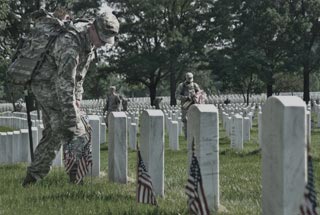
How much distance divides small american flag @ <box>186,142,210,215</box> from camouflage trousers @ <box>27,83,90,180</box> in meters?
2.58

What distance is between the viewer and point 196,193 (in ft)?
16.2

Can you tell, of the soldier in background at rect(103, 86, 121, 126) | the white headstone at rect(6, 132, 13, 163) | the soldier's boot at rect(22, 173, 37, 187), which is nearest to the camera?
the soldier's boot at rect(22, 173, 37, 187)

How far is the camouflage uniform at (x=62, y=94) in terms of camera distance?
7.14m

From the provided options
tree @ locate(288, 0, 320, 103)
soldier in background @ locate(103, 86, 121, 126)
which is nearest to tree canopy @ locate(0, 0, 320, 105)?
tree @ locate(288, 0, 320, 103)

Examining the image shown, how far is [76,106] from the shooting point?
7422 mm

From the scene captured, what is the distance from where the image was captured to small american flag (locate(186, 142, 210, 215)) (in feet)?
16.1

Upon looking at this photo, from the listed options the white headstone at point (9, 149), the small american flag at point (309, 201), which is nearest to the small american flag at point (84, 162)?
the small american flag at point (309, 201)

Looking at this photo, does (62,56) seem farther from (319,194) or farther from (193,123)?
(319,194)

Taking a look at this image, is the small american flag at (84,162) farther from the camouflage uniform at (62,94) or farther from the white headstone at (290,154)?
the white headstone at (290,154)

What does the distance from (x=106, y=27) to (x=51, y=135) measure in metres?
1.61

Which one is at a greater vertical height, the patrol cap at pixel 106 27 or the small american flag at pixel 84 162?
the patrol cap at pixel 106 27

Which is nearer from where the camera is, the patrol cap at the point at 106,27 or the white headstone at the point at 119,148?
the patrol cap at the point at 106,27

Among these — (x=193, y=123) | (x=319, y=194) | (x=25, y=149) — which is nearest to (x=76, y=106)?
(x=193, y=123)

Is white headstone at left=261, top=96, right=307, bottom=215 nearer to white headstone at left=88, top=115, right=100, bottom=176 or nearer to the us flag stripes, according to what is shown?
the us flag stripes
